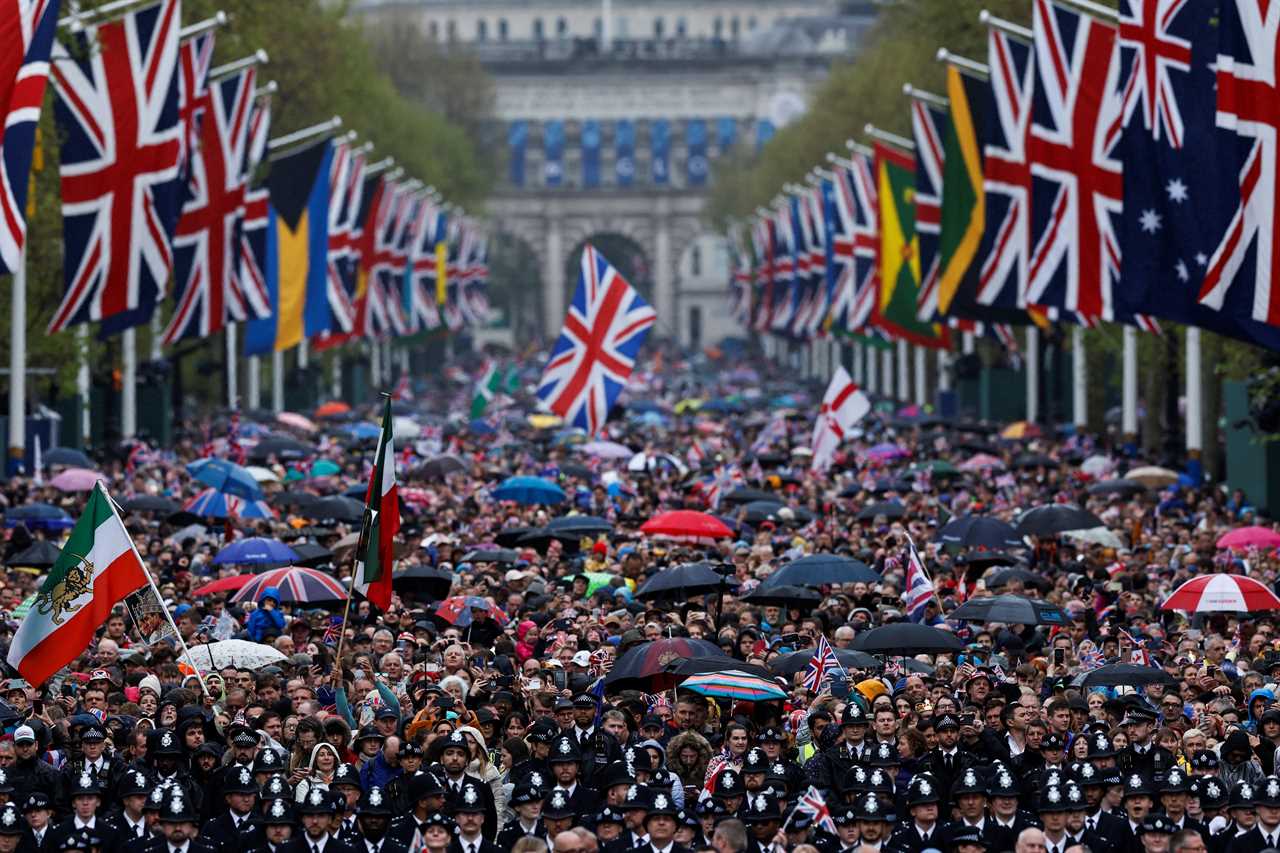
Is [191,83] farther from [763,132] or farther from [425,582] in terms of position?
[763,132]

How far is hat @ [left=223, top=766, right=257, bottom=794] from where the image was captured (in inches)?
723

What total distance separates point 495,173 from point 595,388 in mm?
107815

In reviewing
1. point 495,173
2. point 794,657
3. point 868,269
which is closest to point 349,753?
point 794,657

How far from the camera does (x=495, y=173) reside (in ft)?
495

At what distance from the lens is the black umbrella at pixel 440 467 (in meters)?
46.8

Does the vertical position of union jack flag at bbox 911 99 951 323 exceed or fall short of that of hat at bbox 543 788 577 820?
it exceeds it

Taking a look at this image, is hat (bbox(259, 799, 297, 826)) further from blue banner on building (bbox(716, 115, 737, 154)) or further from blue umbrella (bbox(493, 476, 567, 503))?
blue banner on building (bbox(716, 115, 737, 154))

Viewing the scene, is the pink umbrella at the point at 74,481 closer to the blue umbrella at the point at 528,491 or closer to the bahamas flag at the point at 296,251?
the blue umbrella at the point at 528,491

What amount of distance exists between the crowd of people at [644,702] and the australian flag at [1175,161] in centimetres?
283

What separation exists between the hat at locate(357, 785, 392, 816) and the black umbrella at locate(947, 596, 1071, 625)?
369 inches

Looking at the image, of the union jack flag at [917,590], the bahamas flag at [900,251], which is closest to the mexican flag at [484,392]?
the bahamas flag at [900,251]

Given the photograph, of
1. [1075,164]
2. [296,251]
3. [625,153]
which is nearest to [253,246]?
[296,251]

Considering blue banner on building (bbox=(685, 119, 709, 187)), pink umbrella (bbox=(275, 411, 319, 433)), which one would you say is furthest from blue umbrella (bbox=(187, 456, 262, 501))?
blue banner on building (bbox=(685, 119, 709, 187))

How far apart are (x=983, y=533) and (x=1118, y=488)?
9367 mm
